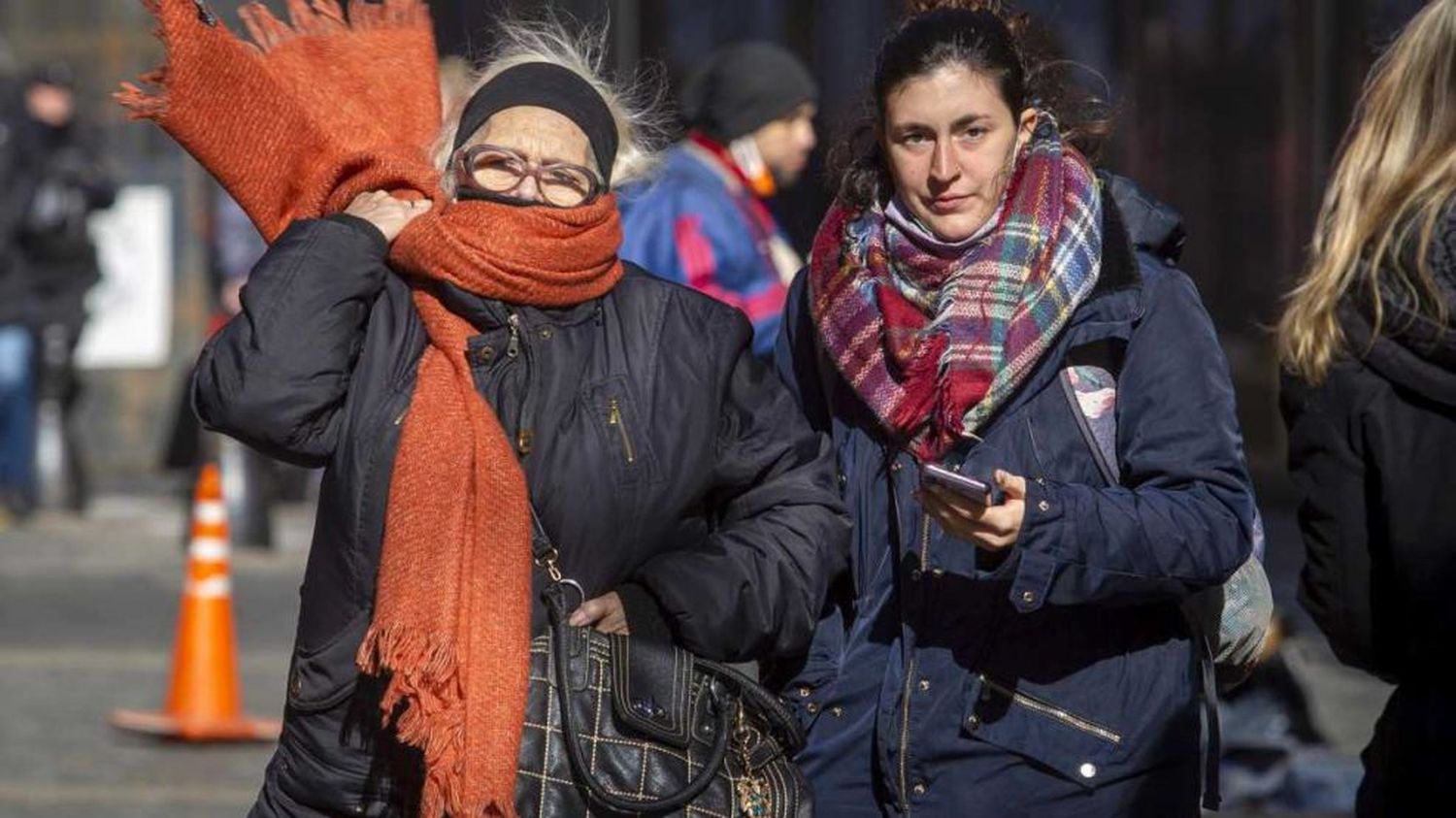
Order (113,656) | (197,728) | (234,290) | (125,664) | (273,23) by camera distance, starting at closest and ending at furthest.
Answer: (273,23) → (197,728) → (125,664) → (113,656) → (234,290)

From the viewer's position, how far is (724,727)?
11.5 feet

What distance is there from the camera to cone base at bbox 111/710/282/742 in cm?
795

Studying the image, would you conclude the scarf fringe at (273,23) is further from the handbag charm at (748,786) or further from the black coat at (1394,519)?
the black coat at (1394,519)

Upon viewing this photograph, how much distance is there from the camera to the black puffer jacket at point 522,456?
349cm

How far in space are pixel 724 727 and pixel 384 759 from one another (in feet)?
1.50

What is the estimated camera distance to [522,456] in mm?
3533

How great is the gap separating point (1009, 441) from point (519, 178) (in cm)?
76

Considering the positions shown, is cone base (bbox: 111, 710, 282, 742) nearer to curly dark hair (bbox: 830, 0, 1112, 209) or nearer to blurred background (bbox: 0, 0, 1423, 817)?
blurred background (bbox: 0, 0, 1423, 817)

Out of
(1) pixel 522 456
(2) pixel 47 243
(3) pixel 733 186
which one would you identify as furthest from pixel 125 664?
(1) pixel 522 456

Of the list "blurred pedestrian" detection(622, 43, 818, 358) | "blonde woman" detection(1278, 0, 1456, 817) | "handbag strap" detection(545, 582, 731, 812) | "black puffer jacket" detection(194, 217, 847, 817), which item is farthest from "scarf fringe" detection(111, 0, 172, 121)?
"blurred pedestrian" detection(622, 43, 818, 358)

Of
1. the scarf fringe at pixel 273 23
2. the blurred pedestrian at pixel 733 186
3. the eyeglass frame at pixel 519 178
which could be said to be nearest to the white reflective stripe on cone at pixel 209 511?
the blurred pedestrian at pixel 733 186

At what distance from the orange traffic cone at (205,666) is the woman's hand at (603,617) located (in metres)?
4.70

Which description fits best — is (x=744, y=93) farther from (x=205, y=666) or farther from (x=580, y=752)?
(x=580, y=752)

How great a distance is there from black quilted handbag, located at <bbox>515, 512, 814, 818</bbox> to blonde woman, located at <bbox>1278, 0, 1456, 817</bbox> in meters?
0.84
